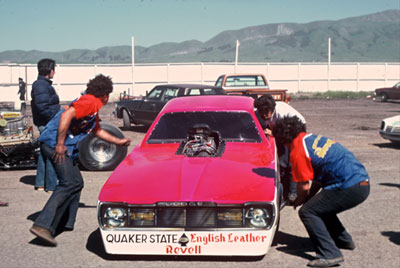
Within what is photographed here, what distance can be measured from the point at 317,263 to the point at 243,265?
2.22 feet

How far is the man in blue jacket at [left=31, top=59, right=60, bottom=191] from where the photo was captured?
819cm

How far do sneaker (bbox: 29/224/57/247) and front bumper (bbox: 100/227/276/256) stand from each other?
2.90 ft

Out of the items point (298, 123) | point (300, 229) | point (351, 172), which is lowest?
point (300, 229)

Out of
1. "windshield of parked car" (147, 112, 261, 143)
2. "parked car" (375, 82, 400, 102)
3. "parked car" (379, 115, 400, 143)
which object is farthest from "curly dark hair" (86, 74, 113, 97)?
"parked car" (375, 82, 400, 102)

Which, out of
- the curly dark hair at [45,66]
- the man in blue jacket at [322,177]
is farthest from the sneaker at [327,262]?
the curly dark hair at [45,66]

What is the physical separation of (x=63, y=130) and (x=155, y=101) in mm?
11800

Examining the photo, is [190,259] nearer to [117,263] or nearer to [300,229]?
[117,263]

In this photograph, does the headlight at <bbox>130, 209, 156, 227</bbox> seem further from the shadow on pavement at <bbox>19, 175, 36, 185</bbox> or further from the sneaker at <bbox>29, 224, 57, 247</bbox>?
the shadow on pavement at <bbox>19, 175, 36, 185</bbox>

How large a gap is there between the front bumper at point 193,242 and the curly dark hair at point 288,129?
0.82 metres

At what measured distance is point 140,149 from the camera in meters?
6.83

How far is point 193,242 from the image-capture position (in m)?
5.26

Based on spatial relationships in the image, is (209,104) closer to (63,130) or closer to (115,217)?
(63,130)

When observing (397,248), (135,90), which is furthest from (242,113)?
(135,90)

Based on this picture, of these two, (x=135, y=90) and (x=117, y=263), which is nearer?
(x=117, y=263)
